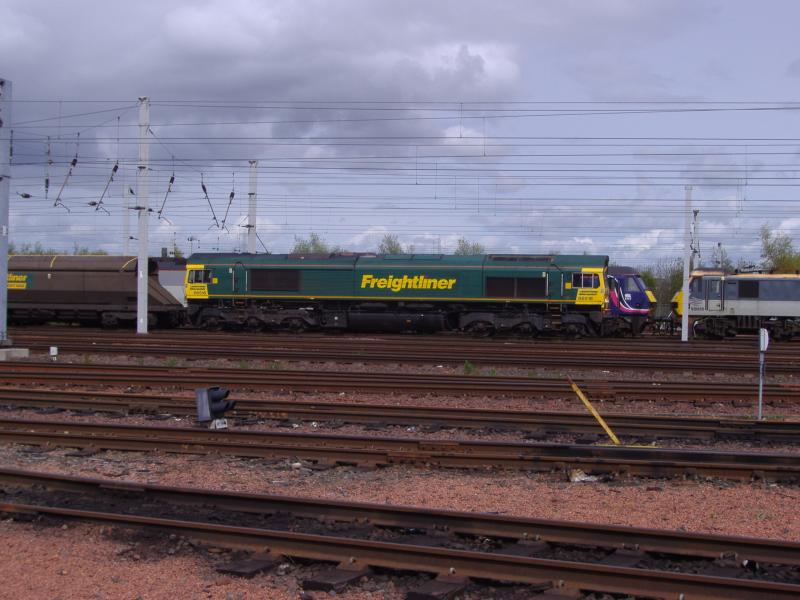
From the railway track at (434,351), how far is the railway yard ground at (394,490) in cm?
411

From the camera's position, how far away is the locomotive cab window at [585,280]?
1177 inches

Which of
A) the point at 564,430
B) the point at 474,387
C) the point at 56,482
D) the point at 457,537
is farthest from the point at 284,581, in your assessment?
the point at 474,387

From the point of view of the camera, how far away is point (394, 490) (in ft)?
29.1

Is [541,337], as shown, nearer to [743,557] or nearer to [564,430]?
[564,430]

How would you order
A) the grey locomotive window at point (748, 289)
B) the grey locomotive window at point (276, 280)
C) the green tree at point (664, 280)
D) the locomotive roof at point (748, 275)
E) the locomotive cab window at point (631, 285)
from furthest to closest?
the green tree at point (664, 280), the locomotive cab window at point (631, 285), the grey locomotive window at point (748, 289), the locomotive roof at point (748, 275), the grey locomotive window at point (276, 280)

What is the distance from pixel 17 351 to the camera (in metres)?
22.0

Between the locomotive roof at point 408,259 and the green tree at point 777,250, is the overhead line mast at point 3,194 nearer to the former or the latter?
the locomotive roof at point 408,259

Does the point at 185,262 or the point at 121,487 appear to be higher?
the point at 185,262

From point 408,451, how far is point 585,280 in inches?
838

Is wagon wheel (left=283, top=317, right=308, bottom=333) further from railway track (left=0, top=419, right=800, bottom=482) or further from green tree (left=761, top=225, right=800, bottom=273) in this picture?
green tree (left=761, top=225, right=800, bottom=273)

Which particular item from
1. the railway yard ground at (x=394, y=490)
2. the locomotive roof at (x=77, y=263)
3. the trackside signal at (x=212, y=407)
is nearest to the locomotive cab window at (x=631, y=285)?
the railway yard ground at (x=394, y=490)

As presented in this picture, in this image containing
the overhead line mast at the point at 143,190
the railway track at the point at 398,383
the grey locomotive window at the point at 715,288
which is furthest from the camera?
the grey locomotive window at the point at 715,288

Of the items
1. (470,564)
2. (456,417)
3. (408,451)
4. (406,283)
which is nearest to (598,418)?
(456,417)

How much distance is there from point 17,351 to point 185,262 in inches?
606
